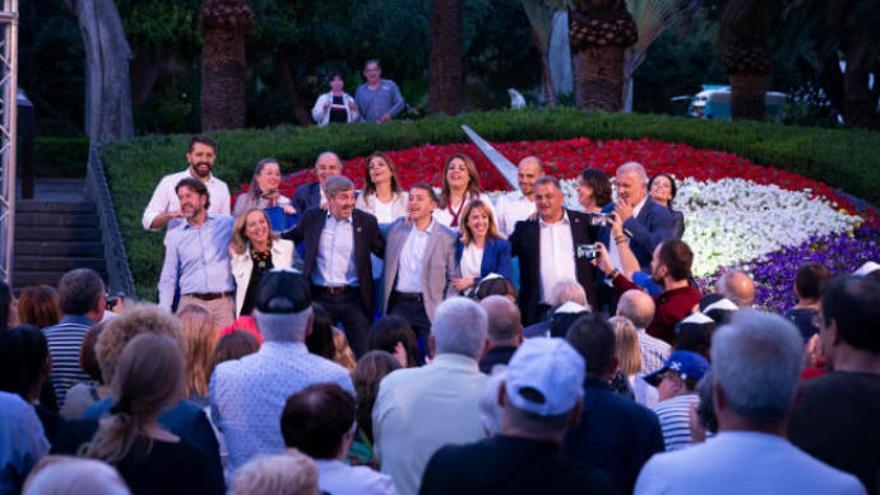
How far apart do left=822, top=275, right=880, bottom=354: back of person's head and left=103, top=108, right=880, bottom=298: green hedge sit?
1383cm

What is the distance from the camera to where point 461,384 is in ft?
20.4

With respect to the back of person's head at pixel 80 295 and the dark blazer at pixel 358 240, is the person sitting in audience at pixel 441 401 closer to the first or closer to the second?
the back of person's head at pixel 80 295

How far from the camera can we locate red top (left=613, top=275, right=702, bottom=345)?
31.7 ft

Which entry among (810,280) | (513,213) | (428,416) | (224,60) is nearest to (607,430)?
(428,416)

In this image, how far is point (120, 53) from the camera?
87.6 feet

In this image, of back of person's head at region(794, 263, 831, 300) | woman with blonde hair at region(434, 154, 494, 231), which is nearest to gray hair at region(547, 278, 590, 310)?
back of person's head at region(794, 263, 831, 300)

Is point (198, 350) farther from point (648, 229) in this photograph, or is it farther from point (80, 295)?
point (648, 229)

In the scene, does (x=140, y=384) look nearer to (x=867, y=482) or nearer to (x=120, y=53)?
(x=867, y=482)

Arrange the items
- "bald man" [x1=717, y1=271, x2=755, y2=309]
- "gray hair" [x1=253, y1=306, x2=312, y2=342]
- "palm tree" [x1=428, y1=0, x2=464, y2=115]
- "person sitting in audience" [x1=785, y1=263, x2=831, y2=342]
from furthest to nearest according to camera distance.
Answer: "palm tree" [x1=428, y1=0, x2=464, y2=115]
"bald man" [x1=717, y1=271, x2=755, y2=309]
"person sitting in audience" [x1=785, y1=263, x2=831, y2=342]
"gray hair" [x1=253, y1=306, x2=312, y2=342]

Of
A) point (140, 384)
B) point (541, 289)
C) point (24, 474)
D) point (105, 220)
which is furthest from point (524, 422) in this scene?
point (105, 220)

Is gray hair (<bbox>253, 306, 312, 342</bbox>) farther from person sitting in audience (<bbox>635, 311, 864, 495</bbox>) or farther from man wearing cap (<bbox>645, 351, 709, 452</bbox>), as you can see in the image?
person sitting in audience (<bbox>635, 311, 864, 495</bbox>)

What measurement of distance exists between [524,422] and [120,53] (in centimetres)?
2313

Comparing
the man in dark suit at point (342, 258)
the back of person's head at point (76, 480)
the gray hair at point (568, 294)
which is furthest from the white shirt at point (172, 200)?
the back of person's head at point (76, 480)

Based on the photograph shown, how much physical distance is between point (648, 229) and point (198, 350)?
546cm
